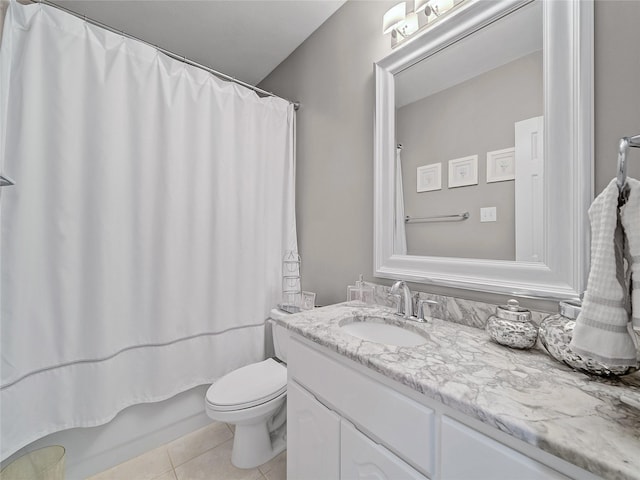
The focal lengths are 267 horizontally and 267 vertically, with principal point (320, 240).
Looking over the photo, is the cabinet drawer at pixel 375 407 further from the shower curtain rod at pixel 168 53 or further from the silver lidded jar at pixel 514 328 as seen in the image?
the shower curtain rod at pixel 168 53

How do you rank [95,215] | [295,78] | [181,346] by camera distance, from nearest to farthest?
[95,215] < [181,346] < [295,78]

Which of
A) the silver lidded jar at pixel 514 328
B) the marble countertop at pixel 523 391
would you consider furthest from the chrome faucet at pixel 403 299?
the silver lidded jar at pixel 514 328

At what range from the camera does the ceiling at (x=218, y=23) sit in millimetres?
1528

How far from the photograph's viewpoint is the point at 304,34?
1766mm

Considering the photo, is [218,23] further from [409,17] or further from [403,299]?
[403,299]

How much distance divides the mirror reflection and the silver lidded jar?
208mm

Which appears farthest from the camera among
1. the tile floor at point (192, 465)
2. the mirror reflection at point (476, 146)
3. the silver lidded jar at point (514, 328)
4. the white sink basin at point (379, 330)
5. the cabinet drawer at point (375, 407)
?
the tile floor at point (192, 465)

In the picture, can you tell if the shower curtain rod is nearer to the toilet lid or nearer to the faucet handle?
the faucet handle

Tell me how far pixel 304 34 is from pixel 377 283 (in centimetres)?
168

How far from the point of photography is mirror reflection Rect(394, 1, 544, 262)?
0.90 meters

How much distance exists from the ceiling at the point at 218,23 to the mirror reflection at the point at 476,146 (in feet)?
2.79

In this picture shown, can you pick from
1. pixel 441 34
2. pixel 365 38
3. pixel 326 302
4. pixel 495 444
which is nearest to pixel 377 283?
pixel 326 302

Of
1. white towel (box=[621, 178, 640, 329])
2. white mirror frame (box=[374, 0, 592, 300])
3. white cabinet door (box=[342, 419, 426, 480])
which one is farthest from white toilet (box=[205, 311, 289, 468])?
white towel (box=[621, 178, 640, 329])

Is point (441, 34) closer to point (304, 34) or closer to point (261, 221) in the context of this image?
point (304, 34)
